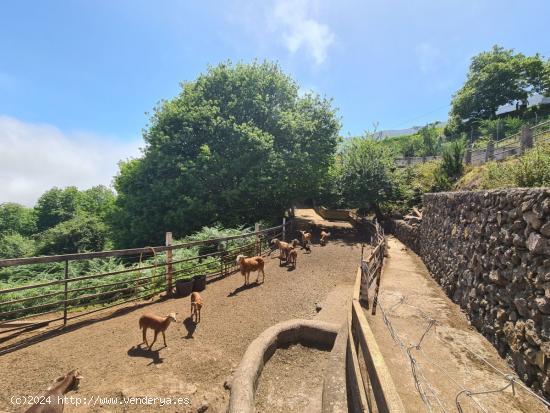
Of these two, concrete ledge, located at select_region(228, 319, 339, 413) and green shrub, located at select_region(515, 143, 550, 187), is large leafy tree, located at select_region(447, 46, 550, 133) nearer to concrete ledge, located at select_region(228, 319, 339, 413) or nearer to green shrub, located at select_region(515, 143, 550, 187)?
green shrub, located at select_region(515, 143, 550, 187)

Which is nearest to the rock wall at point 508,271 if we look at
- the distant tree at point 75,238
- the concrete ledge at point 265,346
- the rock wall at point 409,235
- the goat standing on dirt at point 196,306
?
the concrete ledge at point 265,346

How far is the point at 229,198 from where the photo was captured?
1658cm

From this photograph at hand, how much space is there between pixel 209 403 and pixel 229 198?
13.4 metres

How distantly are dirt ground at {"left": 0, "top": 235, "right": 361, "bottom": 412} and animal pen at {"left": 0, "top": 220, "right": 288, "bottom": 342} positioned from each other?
726mm

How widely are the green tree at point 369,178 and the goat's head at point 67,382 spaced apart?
20.1m

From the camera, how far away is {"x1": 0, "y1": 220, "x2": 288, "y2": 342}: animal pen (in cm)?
549

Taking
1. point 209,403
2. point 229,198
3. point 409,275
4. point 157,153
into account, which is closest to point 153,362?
point 209,403

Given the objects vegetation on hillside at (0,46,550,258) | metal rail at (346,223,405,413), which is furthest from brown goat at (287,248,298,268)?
vegetation on hillside at (0,46,550,258)

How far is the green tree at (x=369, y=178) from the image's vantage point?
21.4 m

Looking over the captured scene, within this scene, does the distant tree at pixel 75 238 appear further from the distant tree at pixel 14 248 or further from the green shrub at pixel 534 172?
the green shrub at pixel 534 172

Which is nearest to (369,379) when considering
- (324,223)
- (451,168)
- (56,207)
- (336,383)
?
(336,383)

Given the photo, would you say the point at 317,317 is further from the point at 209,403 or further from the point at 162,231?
the point at 162,231

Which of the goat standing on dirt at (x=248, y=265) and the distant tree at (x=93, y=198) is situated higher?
the distant tree at (x=93, y=198)

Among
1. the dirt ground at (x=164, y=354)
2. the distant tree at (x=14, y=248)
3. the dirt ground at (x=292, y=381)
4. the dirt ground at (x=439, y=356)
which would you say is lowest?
the distant tree at (x=14, y=248)
